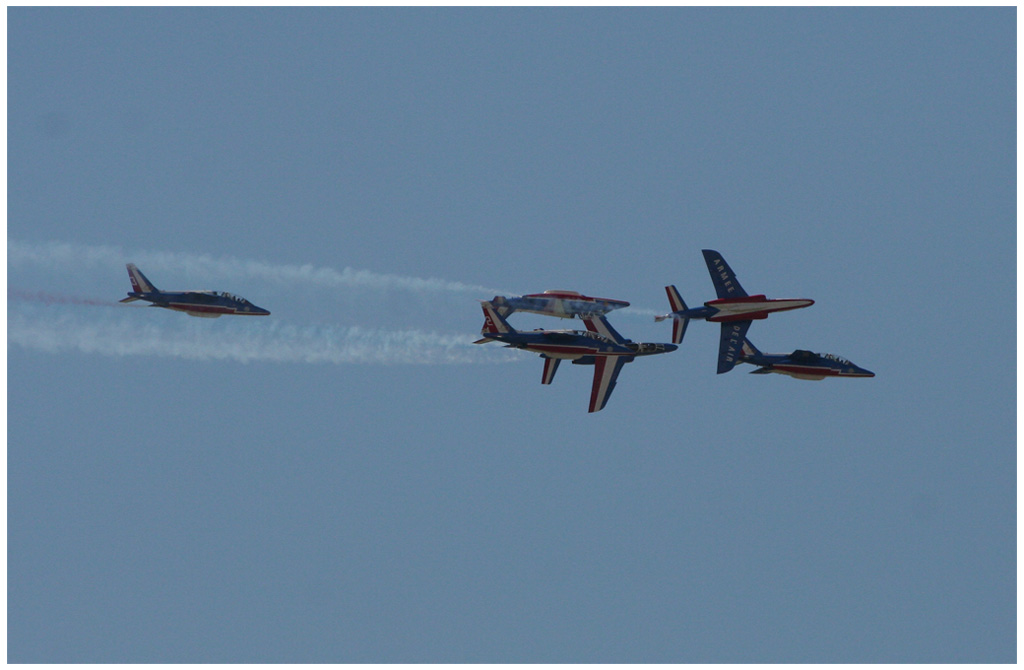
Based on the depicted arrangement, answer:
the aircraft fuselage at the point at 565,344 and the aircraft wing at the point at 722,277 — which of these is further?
the aircraft wing at the point at 722,277

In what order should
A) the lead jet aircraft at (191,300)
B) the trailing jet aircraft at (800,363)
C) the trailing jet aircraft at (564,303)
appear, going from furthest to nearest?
1. the trailing jet aircraft at (800,363)
2. the trailing jet aircraft at (564,303)
3. the lead jet aircraft at (191,300)

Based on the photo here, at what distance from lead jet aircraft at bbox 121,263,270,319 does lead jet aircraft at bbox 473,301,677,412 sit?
44.9 feet

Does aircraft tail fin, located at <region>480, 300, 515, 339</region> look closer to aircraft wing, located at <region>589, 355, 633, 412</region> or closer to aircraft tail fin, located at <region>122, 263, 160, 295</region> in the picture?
aircraft wing, located at <region>589, 355, 633, 412</region>

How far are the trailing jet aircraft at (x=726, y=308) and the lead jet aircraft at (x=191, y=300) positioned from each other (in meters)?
23.8

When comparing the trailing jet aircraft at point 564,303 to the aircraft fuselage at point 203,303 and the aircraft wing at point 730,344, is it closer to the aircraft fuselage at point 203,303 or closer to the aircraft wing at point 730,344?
the aircraft wing at point 730,344

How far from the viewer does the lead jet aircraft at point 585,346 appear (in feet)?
327

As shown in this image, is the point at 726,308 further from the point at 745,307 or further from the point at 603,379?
the point at 603,379

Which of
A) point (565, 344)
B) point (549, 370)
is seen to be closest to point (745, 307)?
point (565, 344)

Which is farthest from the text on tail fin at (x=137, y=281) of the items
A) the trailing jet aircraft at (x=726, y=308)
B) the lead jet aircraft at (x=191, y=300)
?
the trailing jet aircraft at (x=726, y=308)

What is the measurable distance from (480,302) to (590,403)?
9468mm

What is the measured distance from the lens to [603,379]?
10438 centimetres

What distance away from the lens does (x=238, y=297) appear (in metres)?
101

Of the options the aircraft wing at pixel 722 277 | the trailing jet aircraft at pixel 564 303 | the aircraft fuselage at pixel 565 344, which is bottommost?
the aircraft fuselage at pixel 565 344

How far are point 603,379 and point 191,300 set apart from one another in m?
24.0
